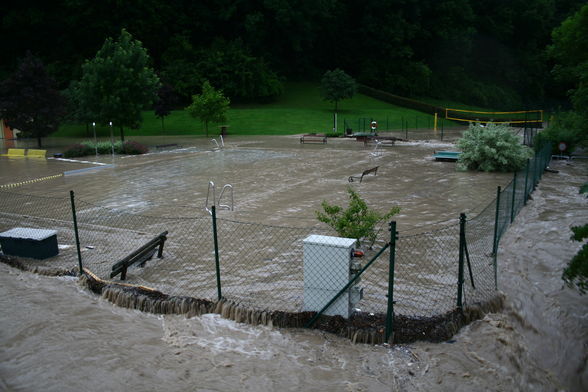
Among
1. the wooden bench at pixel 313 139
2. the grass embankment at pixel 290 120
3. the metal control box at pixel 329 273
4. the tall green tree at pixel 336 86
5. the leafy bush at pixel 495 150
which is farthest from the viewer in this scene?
the tall green tree at pixel 336 86

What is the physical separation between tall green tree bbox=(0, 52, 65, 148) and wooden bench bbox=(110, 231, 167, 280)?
2634 centimetres

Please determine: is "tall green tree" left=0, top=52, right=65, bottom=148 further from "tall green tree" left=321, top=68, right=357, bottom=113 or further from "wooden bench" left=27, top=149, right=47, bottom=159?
"tall green tree" left=321, top=68, right=357, bottom=113

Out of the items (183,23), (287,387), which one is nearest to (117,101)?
(287,387)

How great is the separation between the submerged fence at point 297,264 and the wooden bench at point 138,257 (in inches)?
7.0

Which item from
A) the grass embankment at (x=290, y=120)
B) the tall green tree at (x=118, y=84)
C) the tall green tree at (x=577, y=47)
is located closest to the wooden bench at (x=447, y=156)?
the tall green tree at (x=577, y=47)

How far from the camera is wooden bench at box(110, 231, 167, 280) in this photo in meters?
9.05

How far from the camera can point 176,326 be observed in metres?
7.78

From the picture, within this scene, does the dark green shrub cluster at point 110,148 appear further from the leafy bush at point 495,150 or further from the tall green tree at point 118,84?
the leafy bush at point 495,150

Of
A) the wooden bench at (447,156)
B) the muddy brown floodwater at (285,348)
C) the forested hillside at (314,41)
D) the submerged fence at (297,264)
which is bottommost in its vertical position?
the muddy brown floodwater at (285,348)

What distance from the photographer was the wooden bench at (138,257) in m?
9.05

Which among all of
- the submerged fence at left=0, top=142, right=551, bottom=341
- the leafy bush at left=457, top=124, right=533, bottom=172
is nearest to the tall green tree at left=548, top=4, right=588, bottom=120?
the leafy bush at left=457, top=124, right=533, bottom=172

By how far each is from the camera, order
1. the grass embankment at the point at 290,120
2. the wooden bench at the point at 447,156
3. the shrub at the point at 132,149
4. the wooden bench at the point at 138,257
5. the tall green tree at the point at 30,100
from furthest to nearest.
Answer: the grass embankment at the point at 290,120, the tall green tree at the point at 30,100, the shrub at the point at 132,149, the wooden bench at the point at 447,156, the wooden bench at the point at 138,257

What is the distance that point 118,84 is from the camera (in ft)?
105

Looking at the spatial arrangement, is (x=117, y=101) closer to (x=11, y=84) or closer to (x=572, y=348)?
(x=11, y=84)
